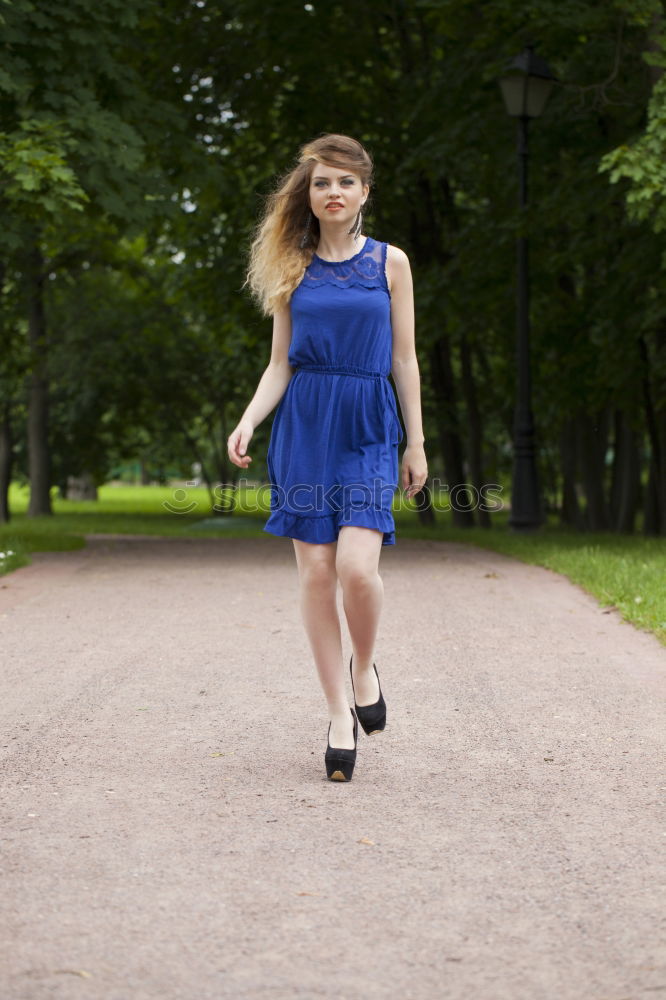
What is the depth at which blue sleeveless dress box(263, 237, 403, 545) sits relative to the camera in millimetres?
4625

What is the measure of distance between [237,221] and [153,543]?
20.8 feet

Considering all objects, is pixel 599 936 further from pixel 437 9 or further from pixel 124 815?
pixel 437 9

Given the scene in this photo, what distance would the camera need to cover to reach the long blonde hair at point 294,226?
4.73 meters

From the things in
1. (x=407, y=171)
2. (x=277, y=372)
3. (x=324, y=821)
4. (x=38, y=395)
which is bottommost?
(x=324, y=821)

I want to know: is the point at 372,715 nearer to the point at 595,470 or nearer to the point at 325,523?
the point at 325,523

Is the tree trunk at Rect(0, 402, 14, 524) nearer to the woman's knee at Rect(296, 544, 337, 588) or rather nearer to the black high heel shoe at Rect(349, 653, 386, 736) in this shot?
the black high heel shoe at Rect(349, 653, 386, 736)

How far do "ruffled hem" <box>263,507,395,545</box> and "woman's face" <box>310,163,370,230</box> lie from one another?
1.00 m

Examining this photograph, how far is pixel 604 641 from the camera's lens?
7746 mm

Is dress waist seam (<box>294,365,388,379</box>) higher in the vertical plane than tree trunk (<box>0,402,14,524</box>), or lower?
higher

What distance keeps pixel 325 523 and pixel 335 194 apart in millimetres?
1123

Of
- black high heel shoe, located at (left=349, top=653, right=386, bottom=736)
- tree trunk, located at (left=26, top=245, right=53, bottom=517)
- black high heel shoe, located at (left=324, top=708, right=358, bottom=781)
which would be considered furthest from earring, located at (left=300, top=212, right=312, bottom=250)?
tree trunk, located at (left=26, top=245, right=53, bottom=517)

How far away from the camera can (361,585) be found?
461cm

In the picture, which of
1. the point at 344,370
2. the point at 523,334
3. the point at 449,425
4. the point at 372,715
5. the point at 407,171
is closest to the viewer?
the point at 344,370

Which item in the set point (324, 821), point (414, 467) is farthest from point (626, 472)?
point (324, 821)
